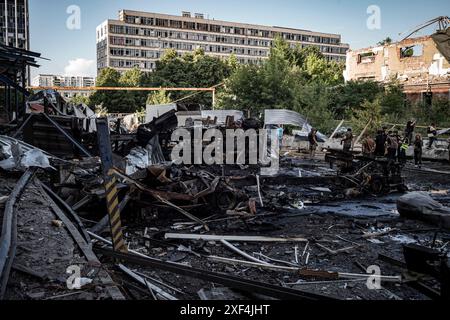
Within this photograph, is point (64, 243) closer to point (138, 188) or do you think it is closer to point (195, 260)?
point (195, 260)

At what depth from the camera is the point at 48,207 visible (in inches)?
257

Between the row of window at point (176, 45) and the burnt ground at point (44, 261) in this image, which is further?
the row of window at point (176, 45)

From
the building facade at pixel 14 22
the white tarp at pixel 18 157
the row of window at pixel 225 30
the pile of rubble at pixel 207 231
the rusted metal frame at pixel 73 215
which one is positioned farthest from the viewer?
the row of window at pixel 225 30

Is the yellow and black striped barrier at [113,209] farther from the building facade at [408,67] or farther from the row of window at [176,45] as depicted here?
the row of window at [176,45]

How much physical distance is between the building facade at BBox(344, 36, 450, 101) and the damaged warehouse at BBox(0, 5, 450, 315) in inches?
689

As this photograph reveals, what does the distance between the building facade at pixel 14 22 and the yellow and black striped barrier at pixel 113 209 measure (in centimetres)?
6020

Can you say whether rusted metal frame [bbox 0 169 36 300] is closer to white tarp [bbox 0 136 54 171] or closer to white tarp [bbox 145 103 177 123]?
white tarp [bbox 0 136 54 171]

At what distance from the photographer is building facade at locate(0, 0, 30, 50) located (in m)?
55.2

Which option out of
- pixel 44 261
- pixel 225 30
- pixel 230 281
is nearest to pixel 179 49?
pixel 225 30

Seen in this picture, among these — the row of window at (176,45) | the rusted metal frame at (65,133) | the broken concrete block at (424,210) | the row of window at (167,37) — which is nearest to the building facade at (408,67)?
the broken concrete block at (424,210)

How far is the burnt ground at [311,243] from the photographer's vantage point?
482 cm

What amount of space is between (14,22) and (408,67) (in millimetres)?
54208

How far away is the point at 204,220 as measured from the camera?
785 cm
